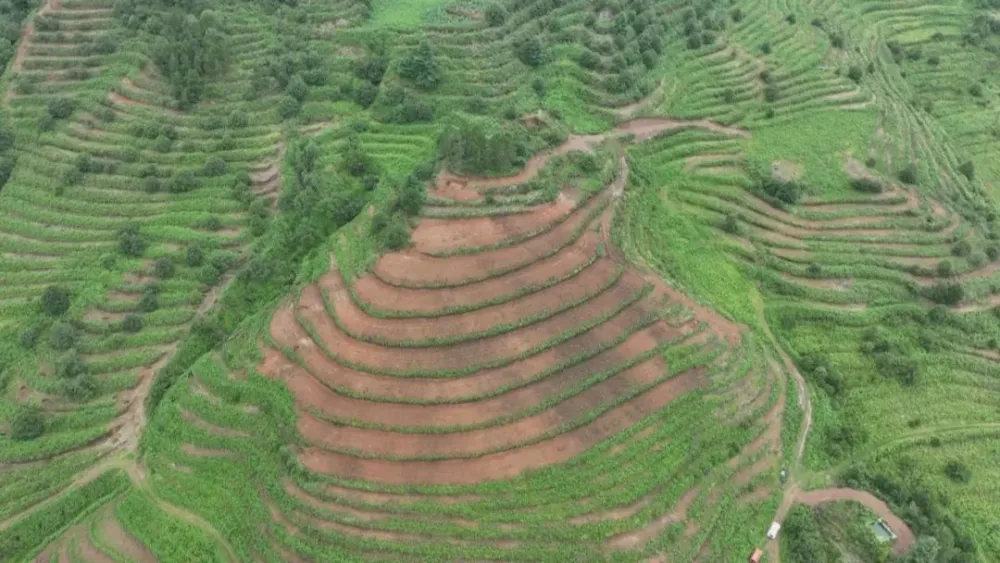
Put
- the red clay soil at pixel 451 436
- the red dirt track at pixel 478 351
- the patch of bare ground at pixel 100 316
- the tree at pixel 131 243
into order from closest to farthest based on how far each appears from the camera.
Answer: the red clay soil at pixel 451 436
the red dirt track at pixel 478 351
the patch of bare ground at pixel 100 316
the tree at pixel 131 243

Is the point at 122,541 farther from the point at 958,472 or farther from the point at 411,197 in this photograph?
the point at 958,472

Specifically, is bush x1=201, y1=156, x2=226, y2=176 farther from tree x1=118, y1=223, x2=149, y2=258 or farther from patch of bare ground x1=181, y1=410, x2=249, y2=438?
patch of bare ground x1=181, y1=410, x2=249, y2=438

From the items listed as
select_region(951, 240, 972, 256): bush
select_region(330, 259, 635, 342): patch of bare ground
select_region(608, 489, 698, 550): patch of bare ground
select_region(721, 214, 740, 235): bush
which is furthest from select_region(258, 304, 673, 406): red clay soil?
select_region(951, 240, 972, 256): bush

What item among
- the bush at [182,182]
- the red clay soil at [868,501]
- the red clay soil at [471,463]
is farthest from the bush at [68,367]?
the red clay soil at [868,501]

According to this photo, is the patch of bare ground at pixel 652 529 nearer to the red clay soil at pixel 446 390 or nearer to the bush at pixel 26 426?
the red clay soil at pixel 446 390

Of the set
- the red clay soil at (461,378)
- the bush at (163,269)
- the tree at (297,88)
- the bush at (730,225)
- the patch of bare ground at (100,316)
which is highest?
A: the tree at (297,88)

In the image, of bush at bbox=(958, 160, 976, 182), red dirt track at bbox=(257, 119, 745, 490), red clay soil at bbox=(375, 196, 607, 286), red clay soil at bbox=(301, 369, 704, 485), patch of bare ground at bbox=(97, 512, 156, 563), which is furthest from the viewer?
bush at bbox=(958, 160, 976, 182)
